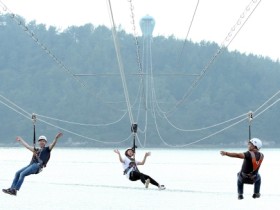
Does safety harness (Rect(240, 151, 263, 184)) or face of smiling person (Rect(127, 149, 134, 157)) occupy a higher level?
face of smiling person (Rect(127, 149, 134, 157))

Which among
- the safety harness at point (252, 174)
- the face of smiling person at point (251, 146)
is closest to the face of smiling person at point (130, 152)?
the safety harness at point (252, 174)

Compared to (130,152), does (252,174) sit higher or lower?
lower

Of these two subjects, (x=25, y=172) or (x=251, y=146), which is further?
(x=25, y=172)

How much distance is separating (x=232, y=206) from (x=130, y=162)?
7.98 metres

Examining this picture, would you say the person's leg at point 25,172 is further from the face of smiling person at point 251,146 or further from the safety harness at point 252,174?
the face of smiling person at point 251,146

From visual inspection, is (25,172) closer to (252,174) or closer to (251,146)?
(252,174)

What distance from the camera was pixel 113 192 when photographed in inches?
1841

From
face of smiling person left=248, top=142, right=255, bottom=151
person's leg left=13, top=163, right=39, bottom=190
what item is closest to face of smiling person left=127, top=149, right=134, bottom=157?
person's leg left=13, top=163, right=39, bottom=190

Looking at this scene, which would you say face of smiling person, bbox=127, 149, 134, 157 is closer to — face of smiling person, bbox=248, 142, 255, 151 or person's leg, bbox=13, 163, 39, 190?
person's leg, bbox=13, 163, 39, 190

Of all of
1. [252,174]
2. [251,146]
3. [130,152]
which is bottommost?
[252,174]

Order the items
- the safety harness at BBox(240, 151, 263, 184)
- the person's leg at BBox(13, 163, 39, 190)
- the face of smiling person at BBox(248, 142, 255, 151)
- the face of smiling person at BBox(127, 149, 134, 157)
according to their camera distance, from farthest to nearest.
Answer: the face of smiling person at BBox(127, 149, 134, 157), the person's leg at BBox(13, 163, 39, 190), the safety harness at BBox(240, 151, 263, 184), the face of smiling person at BBox(248, 142, 255, 151)

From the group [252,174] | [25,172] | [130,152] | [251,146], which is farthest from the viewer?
[130,152]

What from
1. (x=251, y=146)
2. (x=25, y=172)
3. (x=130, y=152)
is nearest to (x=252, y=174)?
(x=251, y=146)

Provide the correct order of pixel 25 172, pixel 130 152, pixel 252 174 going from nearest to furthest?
pixel 252 174 < pixel 25 172 < pixel 130 152
